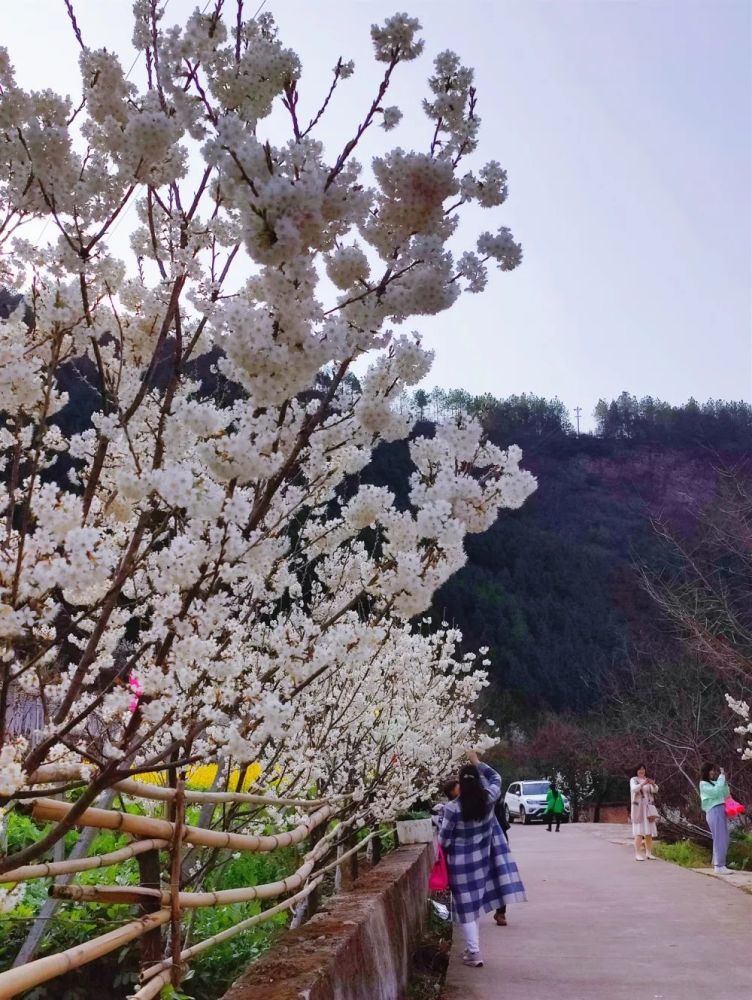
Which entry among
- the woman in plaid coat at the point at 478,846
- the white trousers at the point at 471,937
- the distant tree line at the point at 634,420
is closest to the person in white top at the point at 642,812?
the woman in plaid coat at the point at 478,846

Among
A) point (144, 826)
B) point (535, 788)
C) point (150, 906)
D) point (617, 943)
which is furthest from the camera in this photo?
point (535, 788)

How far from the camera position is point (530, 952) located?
22.2 feet

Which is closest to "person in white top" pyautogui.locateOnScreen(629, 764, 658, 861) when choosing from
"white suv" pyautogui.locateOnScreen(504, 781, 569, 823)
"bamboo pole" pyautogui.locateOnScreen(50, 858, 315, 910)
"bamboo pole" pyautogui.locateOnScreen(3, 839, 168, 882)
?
"bamboo pole" pyautogui.locateOnScreen(50, 858, 315, 910)

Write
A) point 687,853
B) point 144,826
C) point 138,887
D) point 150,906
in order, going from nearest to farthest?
1. point 144,826
2. point 138,887
3. point 150,906
4. point 687,853

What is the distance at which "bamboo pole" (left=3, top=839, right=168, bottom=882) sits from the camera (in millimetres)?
2195

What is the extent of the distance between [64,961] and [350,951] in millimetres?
A: 1758

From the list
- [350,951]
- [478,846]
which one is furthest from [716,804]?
[350,951]

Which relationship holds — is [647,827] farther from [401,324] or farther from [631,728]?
[401,324]

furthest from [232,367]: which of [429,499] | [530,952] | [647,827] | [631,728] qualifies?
[631,728]

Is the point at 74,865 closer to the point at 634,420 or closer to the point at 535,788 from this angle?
the point at 535,788

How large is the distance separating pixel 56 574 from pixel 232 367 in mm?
874

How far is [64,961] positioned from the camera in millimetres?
2150

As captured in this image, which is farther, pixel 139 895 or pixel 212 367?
pixel 212 367

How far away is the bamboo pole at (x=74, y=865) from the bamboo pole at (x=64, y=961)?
0.19 metres
